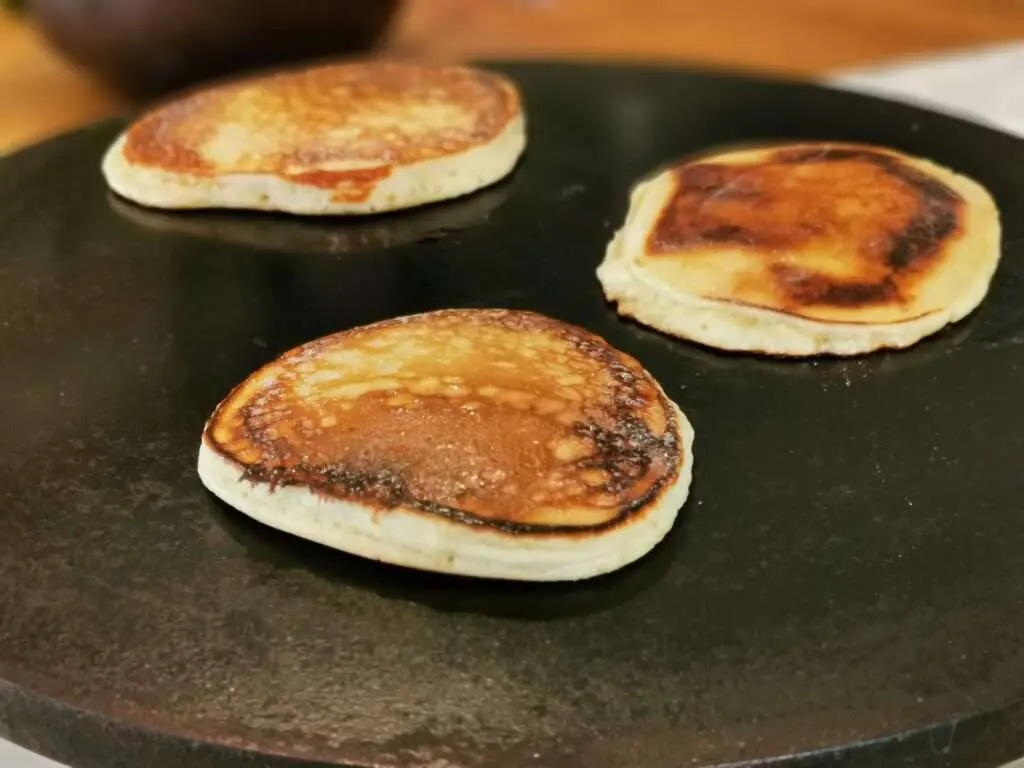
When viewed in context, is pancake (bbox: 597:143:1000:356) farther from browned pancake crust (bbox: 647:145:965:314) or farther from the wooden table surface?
the wooden table surface

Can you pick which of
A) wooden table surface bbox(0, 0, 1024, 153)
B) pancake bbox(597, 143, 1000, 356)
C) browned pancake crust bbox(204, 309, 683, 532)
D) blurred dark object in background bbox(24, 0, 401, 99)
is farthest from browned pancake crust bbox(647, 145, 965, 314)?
wooden table surface bbox(0, 0, 1024, 153)

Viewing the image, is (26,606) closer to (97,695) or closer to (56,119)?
(97,695)

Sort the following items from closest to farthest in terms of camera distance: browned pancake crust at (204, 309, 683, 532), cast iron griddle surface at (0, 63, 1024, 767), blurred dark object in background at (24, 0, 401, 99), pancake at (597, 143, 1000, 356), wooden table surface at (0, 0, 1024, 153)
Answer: cast iron griddle surface at (0, 63, 1024, 767) < browned pancake crust at (204, 309, 683, 532) < pancake at (597, 143, 1000, 356) < blurred dark object in background at (24, 0, 401, 99) < wooden table surface at (0, 0, 1024, 153)

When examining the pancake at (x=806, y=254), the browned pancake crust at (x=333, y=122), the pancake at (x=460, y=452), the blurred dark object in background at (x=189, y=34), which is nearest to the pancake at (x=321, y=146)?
the browned pancake crust at (x=333, y=122)

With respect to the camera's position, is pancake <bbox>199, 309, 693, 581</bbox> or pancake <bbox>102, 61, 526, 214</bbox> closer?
pancake <bbox>199, 309, 693, 581</bbox>

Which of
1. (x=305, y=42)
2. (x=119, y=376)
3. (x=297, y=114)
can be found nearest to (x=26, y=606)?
(x=119, y=376)

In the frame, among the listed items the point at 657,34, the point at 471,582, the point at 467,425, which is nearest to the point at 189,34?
the point at 657,34
